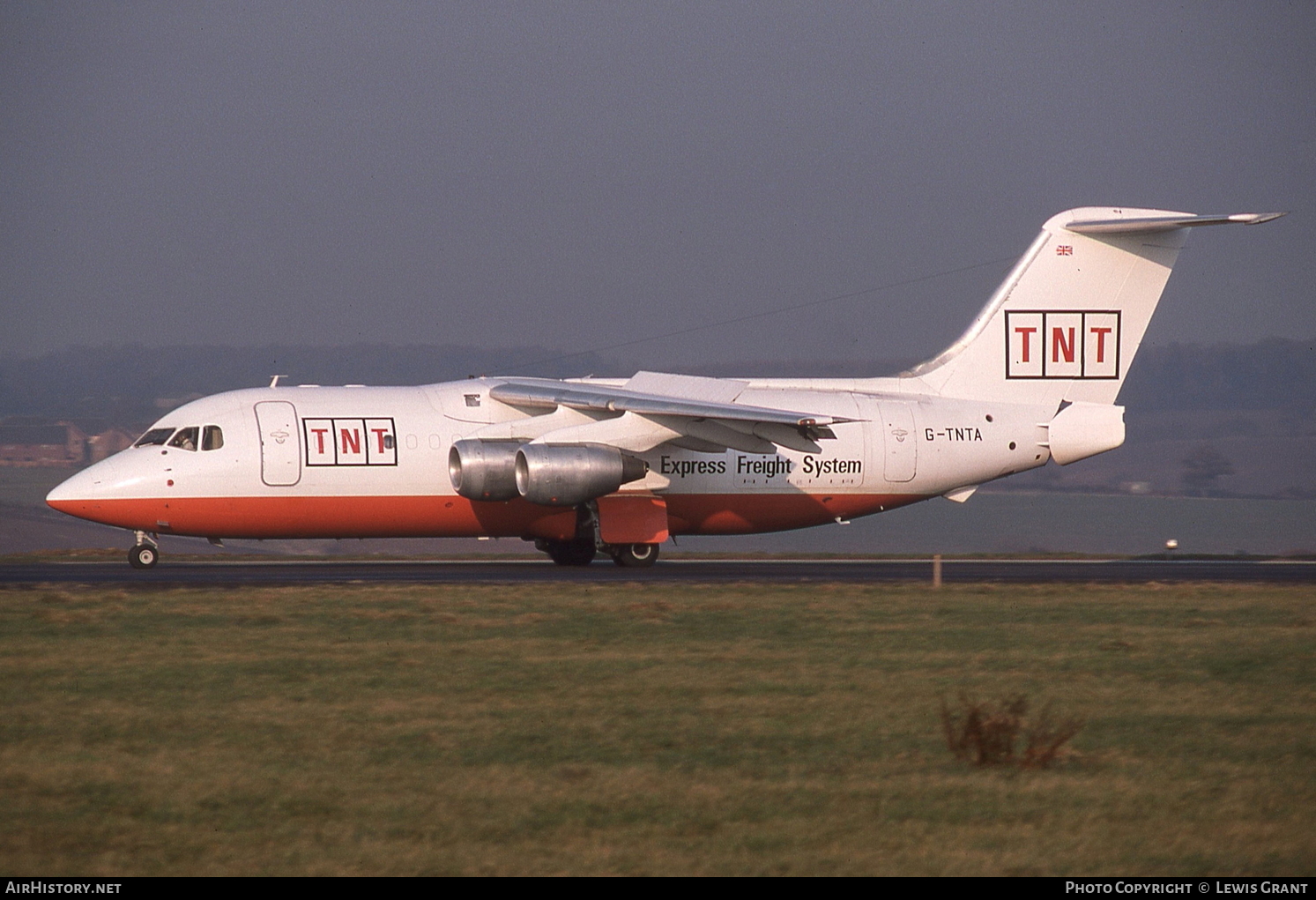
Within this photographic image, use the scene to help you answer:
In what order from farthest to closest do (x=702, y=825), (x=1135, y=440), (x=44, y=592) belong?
(x=1135, y=440) → (x=44, y=592) → (x=702, y=825)

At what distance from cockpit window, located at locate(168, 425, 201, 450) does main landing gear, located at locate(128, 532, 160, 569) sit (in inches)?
60.3

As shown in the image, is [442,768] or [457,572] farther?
[457,572]

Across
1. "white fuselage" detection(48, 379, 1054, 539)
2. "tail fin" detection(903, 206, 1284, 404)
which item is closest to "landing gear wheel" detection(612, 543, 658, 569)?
"white fuselage" detection(48, 379, 1054, 539)

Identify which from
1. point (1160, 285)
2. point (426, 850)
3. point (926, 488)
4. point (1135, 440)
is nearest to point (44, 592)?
point (426, 850)

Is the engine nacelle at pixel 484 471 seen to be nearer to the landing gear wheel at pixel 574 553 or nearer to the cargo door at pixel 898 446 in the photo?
the landing gear wheel at pixel 574 553

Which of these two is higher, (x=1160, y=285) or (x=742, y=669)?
(x=1160, y=285)

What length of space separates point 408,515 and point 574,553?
3097mm

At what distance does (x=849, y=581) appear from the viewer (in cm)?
2198

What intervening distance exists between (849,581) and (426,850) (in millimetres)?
15044

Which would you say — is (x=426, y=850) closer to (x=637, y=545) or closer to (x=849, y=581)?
(x=849, y=581)

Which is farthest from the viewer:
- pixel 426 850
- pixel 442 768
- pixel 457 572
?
pixel 457 572

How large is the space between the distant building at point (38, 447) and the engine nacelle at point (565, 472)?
38561 millimetres

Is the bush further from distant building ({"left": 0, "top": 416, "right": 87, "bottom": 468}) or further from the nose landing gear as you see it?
distant building ({"left": 0, "top": 416, "right": 87, "bottom": 468})

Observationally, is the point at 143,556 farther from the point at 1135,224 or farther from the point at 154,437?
the point at 1135,224
